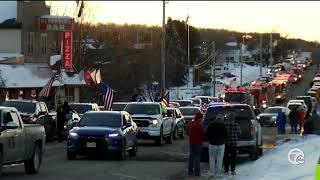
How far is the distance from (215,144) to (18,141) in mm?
4996

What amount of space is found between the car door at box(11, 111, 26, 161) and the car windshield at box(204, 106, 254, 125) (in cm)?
781

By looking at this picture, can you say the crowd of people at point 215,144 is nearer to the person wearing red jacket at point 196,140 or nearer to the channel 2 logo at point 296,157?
the person wearing red jacket at point 196,140

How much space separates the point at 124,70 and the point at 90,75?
34856 mm

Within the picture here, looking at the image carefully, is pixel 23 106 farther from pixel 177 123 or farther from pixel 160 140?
pixel 177 123

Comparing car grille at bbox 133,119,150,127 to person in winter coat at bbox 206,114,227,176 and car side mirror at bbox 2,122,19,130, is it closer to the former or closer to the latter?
person in winter coat at bbox 206,114,227,176

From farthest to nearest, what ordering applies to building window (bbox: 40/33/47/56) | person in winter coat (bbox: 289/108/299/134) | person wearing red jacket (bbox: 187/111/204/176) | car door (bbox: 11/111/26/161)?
building window (bbox: 40/33/47/56), person in winter coat (bbox: 289/108/299/134), person wearing red jacket (bbox: 187/111/204/176), car door (bbox: 11/111/26/161)

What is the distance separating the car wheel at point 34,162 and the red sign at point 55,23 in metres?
37.1

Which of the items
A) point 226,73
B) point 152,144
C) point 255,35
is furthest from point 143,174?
point 255,35

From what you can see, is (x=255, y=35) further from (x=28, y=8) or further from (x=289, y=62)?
(x=28, y=8)

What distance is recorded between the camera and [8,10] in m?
55.6

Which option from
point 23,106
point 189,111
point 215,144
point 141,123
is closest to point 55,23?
point 189,111

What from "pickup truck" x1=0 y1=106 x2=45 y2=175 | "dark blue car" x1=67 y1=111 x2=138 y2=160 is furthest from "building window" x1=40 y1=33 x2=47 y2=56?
"pickup truck" x1=0 y1=106 x2=45 y2=175

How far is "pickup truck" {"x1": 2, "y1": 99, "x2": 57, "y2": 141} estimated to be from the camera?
3093 cm

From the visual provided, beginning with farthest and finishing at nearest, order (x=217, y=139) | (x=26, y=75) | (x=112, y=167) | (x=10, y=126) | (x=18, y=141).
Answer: (x=26, y=75)
(x=112, y=167)
(x=217, y=139)
(x=18, y=141)
(x=10, y=126)
